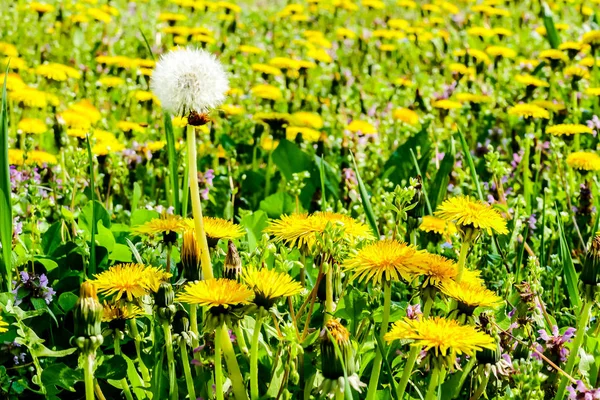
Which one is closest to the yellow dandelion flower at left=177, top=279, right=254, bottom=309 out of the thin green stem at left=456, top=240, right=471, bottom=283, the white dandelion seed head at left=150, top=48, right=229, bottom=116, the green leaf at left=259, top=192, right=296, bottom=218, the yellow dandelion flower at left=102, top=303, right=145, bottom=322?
the yellow dandelion flower at left=102, top=303, right=145, bottom=322

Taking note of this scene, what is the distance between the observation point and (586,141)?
13.3 feet

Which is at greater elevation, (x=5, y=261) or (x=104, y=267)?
(x=5, y=261)

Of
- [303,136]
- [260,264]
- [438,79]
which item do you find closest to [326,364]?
[260,264]

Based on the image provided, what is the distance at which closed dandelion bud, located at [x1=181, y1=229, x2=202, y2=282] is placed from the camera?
5.09 feet

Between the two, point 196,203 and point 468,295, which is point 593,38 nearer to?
point 468,295

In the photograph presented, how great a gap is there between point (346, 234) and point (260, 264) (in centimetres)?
25

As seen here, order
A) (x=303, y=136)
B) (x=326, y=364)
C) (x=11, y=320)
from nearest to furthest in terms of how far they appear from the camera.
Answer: (x=326, y=364)
(x=11, y=320)
(x=303, y=136)

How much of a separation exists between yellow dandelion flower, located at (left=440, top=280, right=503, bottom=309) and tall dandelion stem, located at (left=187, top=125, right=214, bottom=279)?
0.45 meters

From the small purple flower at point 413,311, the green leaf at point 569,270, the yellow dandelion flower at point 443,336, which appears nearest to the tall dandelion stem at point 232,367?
the yellow dandelion flower at point 443,336

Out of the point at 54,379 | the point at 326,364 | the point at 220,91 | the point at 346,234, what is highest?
the point at 220,91

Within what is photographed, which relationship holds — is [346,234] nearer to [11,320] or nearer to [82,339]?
[82,339]

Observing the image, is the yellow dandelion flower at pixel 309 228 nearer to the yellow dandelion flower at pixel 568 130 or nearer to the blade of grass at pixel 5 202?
the blade of grass at pixel 5 202

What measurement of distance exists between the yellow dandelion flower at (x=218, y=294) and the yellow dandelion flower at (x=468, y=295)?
1.22 feet

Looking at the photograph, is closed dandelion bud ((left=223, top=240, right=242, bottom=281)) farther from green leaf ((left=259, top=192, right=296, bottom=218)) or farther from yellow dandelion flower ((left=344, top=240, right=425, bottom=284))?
green leaf ((left=259, top=192, right=296, bottom=218))
